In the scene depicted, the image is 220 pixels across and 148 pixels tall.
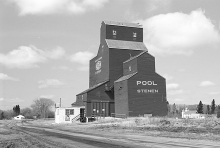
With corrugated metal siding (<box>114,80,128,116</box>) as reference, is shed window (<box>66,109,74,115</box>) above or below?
below

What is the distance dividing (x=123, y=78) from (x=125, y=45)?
12.2m

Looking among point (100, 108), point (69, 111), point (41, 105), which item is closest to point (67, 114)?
point (69, 111)

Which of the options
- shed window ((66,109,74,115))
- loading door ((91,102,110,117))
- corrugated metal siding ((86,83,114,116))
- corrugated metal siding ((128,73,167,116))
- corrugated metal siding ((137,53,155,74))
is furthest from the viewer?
corrugated metal siding ((86,83,114,116))

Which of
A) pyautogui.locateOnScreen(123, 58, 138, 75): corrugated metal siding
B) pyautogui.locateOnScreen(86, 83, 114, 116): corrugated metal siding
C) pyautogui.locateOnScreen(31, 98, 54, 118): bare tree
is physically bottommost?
pyautogui.locateOnScreen(31, 98, 54, 118): bare tree

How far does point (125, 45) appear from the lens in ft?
211

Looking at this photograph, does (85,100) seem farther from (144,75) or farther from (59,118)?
(144,75)

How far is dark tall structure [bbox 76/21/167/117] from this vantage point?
167 feet

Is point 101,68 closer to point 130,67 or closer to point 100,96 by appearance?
point 100,96

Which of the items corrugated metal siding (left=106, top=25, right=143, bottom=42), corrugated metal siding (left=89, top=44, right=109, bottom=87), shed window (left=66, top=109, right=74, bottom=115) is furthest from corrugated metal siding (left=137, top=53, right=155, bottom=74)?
shed window (left=66, top=109, right=74, bottom=115)

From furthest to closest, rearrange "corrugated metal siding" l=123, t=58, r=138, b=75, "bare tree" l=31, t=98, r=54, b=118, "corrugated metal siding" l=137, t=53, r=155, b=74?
Answer: "bare tree" l=31, t=98, r=54, b=118, "corrugated metal siding" l=123, t=58, r=138, b=75, "corrugated metal siding" l=137, t=53, r=155, b=74

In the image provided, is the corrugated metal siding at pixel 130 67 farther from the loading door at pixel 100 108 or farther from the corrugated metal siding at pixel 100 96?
the loading door at pixel 100 108

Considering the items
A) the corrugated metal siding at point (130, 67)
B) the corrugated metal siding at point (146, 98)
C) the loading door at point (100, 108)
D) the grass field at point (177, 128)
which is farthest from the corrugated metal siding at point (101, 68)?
the grass field at point (177, 128)

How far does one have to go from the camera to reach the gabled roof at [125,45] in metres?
63.0

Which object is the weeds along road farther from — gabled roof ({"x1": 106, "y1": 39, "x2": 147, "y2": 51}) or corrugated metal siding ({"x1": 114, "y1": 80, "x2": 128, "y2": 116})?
gabled roof ({"x1": 106, "y1": 39, "x2": 147, "y2": 51})
